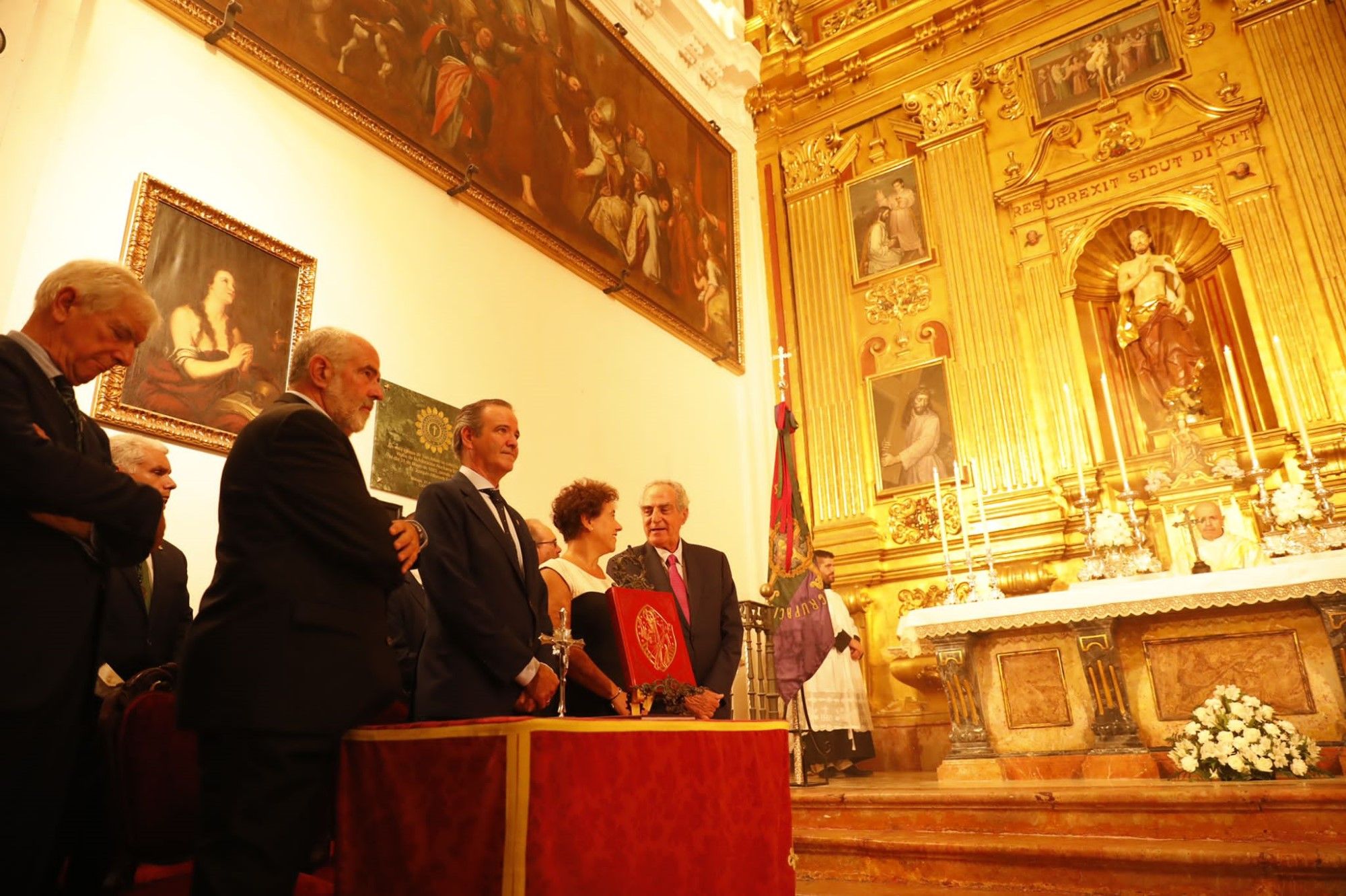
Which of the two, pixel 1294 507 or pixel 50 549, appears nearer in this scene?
pixel 50 549

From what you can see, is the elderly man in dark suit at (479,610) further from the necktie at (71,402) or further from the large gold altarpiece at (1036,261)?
the large gold altarpiece at (1036,261)

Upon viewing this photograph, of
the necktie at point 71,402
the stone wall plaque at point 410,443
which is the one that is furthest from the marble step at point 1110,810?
the necktie at point 71,402

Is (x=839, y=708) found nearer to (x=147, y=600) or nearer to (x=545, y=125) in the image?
(x=147, y=600)

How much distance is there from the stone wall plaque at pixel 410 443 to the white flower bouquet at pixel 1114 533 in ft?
13.9

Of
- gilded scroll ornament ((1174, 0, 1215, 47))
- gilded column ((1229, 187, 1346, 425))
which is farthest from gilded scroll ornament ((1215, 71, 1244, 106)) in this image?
gilded column ((1229, 187, 1346, 425))

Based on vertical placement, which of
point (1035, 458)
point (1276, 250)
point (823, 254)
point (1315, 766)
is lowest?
point (1315, 766)

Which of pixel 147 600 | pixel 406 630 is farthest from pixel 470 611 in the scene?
pixel 147 600

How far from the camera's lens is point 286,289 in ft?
15.4

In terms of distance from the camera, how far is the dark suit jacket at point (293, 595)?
1761mm

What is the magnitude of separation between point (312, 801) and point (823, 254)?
28.2 feet

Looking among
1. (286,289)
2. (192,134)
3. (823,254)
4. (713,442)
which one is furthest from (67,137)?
(823,254)

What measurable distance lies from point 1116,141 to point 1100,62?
888 mm

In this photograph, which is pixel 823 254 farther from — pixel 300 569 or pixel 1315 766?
pixel 300 569

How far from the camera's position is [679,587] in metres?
3.53
